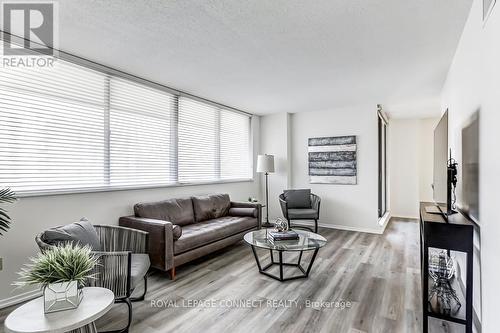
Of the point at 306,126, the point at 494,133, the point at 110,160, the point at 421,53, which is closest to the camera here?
the point at 494,133

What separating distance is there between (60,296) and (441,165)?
309 centimetres

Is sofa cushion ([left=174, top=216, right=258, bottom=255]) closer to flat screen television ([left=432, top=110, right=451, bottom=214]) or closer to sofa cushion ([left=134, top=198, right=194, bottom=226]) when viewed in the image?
sofa cushion ([left=134, top=198, right=194, bottom=226])

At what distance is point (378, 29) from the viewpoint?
2.32m

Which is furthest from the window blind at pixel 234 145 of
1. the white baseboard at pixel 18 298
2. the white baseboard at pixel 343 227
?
the white baseboard at pixel 18 298

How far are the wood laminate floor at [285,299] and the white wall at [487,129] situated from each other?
67 centimetres

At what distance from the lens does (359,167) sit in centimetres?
518

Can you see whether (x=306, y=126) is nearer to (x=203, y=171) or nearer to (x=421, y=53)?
(x=203, y=171)

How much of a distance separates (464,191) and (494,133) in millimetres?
999

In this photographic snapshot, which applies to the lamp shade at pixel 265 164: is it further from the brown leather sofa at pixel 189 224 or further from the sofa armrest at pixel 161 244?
the sofa armrest at pixel 161 244

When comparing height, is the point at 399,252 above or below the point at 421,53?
below

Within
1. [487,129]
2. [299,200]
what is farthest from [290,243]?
[299,200]

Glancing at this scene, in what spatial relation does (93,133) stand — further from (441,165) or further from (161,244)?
(441,165)

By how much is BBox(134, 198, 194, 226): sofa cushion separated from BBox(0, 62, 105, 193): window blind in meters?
0.59

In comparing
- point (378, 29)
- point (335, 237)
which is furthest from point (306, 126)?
point (378, 29)
